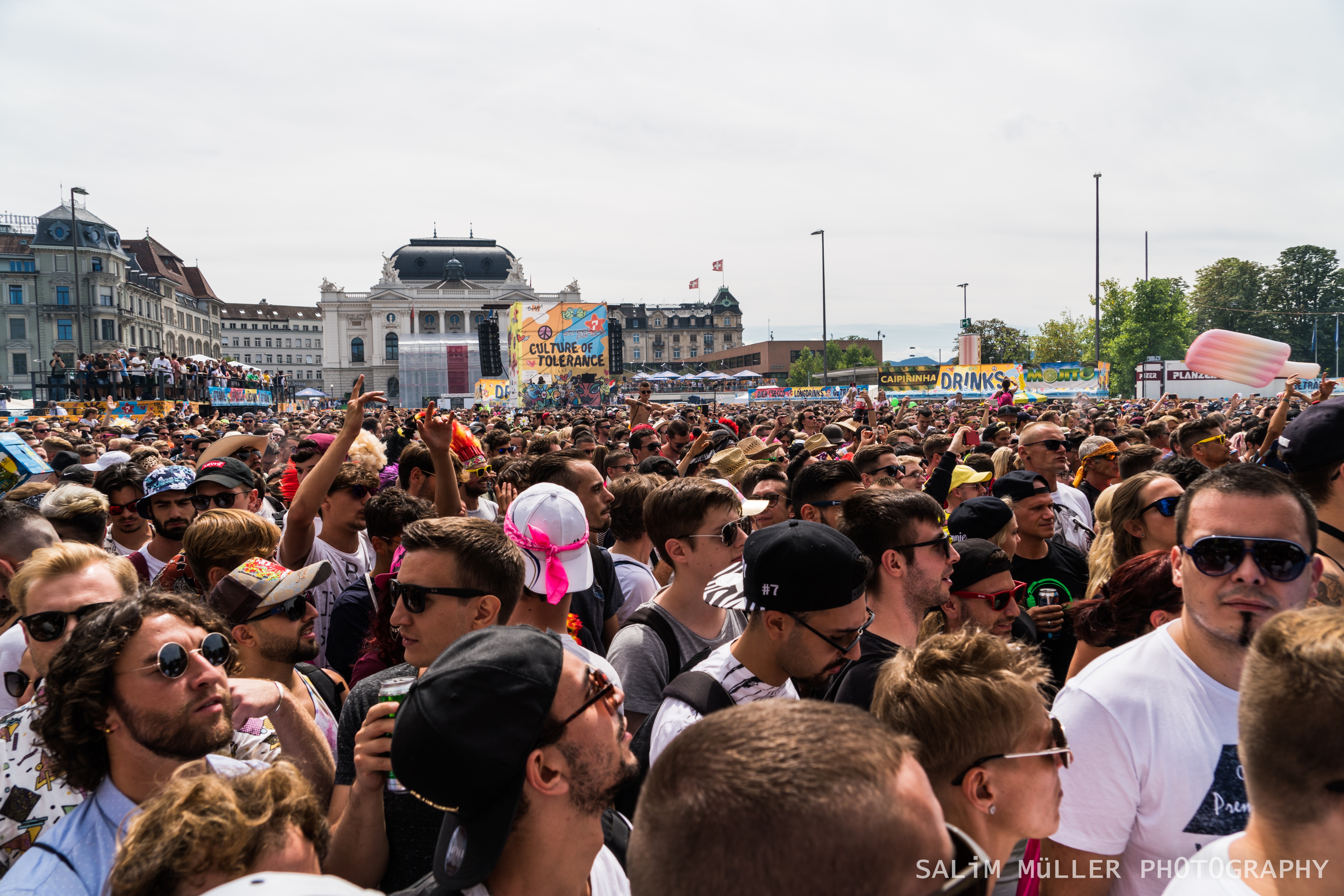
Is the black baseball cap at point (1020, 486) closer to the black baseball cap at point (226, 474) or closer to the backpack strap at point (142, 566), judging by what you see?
the black baseball cap at point (226, 474)

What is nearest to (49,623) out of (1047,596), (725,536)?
(725,536)

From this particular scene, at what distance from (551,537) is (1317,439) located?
3.06 metres

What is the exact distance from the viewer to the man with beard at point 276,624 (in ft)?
9.67

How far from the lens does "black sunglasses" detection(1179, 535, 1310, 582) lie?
7.79ft

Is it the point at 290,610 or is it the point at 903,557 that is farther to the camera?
the point at 903,557

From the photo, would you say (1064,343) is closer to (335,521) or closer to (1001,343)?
(1001,343)

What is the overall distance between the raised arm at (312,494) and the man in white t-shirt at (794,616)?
257 centimetres

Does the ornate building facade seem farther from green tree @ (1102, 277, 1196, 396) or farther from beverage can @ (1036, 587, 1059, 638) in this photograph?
beverage can @ (1036, 587, 1059, 638)

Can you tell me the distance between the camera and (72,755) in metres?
2.13

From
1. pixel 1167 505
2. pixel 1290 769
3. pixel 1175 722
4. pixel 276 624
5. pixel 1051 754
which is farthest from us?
pixel 1167 505

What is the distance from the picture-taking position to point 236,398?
33875 millimetres

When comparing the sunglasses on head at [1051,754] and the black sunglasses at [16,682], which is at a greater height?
the sunglasses on head at [1051,754]

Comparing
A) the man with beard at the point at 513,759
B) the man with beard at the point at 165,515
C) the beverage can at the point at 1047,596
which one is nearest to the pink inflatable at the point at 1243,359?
the beverage can at the point at 1047,596

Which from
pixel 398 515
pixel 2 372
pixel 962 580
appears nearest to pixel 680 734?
pixel 962 580
